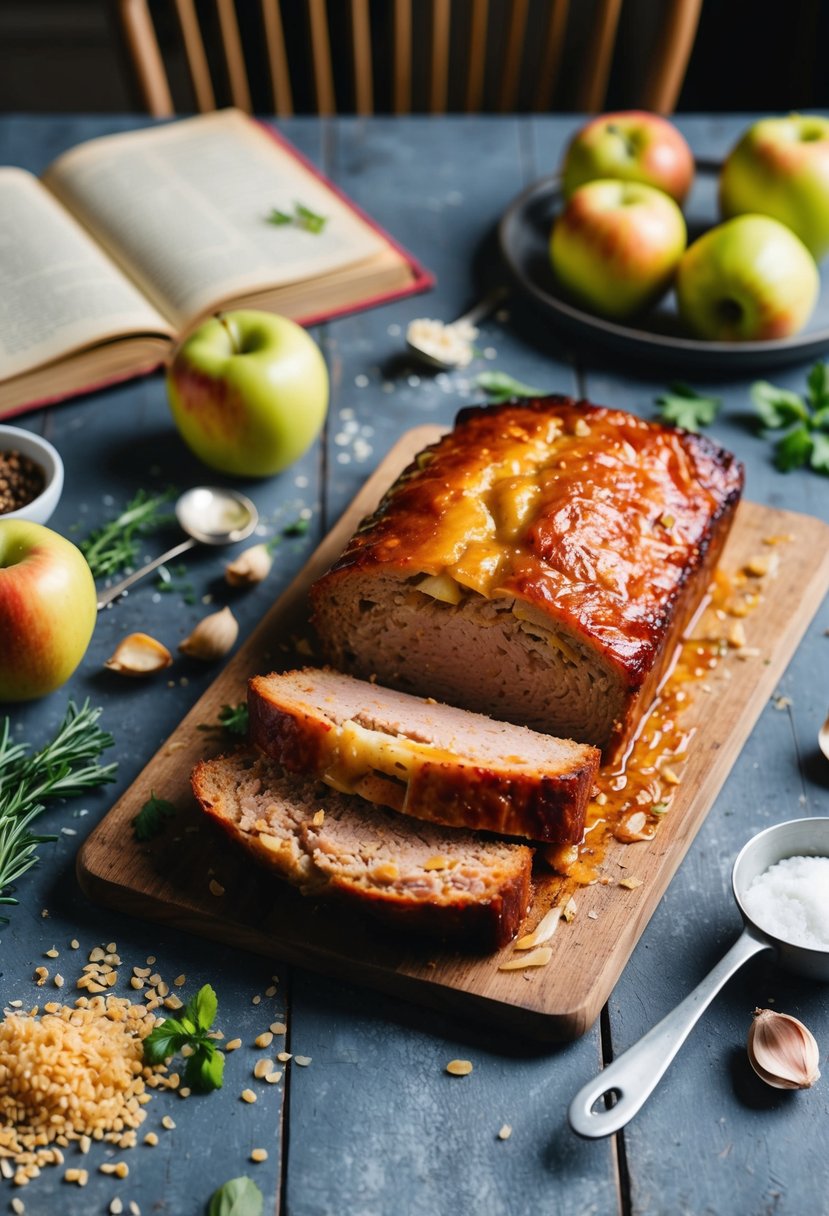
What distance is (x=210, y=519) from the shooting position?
3207 mm

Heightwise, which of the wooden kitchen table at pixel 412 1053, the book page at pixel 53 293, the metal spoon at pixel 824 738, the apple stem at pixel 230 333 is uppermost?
the apple stem at pixel 230 333

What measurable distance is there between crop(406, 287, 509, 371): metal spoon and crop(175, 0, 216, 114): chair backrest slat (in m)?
1.62

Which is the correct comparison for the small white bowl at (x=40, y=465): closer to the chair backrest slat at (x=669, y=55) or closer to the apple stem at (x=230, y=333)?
the apple stem at (x=230, y=333)

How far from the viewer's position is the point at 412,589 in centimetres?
258

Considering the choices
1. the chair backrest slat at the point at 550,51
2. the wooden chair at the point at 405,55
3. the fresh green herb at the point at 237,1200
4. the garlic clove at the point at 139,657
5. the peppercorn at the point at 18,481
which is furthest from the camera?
the chair backrest slat at the point at 550,51

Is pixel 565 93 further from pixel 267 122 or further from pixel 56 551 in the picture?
pixel 56 551

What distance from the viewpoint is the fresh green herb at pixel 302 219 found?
3.91m

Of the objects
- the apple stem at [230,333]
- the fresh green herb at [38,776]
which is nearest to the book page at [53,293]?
the apple stem at [230,333]

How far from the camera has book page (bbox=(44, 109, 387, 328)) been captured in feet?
12.1

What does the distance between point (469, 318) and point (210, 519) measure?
1154 mm

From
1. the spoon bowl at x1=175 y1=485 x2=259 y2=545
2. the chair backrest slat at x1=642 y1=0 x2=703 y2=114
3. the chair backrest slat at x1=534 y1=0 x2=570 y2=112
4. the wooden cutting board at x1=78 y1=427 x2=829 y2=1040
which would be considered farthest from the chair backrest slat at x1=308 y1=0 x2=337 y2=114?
the wooden cutting board at x1=78 y1=427 x2=829 y2=1040

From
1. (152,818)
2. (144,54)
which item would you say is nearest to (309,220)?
(144,54)

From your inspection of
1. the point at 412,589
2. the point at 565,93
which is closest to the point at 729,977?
the point at 412,589

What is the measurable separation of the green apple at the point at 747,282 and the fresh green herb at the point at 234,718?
1829 mm
